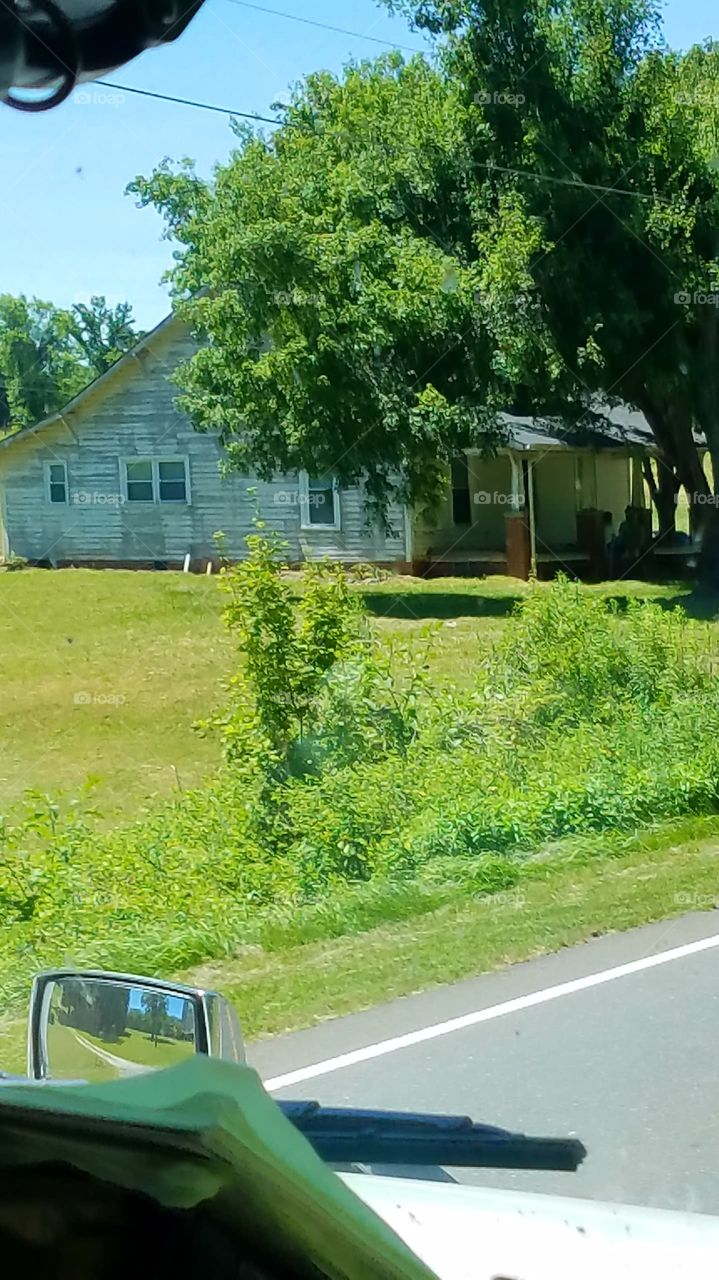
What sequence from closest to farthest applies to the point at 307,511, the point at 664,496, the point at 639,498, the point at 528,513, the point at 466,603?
the point at 466,603, the point at 528,513, the point at 307,511, the point at 664,496, the point at 639,498

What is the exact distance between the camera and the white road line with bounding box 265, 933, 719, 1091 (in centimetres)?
572

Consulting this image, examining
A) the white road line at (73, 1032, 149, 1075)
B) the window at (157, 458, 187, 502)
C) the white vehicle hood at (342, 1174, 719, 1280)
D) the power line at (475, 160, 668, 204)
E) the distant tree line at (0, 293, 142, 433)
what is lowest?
the white vehicle hood at (342, 1174, 719, 1280)

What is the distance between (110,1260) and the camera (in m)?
1.14

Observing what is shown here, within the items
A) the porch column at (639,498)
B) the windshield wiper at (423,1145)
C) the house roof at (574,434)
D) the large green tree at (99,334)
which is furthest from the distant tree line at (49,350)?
the windshield wiper at (423,1145)

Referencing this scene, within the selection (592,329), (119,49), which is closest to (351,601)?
(119,49)

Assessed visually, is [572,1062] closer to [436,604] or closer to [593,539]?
[436,604]

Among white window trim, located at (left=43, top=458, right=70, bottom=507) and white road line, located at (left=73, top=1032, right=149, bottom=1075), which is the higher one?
white window trim, located at (left=43, top=458, right=70, bottom=507)

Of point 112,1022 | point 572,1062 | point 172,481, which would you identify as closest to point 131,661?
point 172,481

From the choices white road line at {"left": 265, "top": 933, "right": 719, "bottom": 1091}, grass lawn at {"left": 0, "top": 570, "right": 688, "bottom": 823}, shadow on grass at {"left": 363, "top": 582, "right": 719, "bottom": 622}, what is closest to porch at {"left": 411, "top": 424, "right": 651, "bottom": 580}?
grass lawn at {"left": 0, "top": 570, "right": 688, "bottom": 823}

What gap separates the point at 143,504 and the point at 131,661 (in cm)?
1331

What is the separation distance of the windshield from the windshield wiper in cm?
46

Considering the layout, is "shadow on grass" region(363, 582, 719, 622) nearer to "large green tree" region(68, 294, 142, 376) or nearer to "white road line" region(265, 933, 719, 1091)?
"large green tree" region(68, 294, 142, 376)

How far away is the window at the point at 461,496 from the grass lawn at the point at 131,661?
9.48 ft

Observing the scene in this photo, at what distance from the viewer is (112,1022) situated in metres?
2.23
